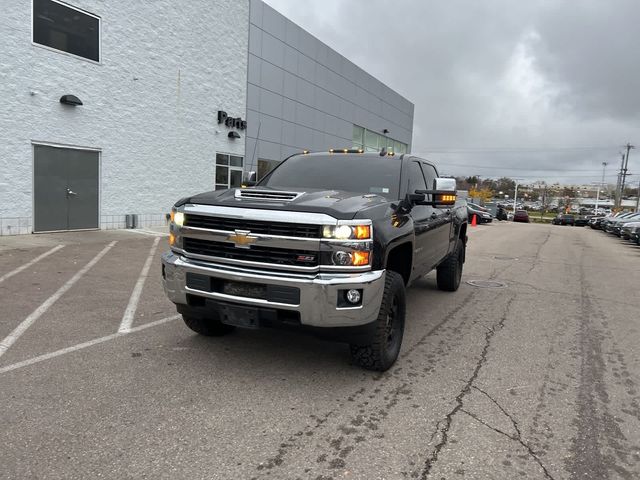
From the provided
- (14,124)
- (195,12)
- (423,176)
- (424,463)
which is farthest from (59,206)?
(424,463)

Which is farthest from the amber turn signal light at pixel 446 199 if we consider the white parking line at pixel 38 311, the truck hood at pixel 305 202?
the white parking line at pixel 38 311

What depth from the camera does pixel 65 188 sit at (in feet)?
43.0

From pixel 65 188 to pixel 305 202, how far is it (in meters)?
11.6

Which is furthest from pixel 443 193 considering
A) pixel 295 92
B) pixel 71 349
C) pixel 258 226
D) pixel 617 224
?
pixel 617 224

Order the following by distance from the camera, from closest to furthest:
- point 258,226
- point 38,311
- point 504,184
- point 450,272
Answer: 1. point 258,226
2. point 38,311
3. point 450,272
4. point 504,184

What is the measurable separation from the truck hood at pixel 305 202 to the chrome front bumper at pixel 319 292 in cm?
48

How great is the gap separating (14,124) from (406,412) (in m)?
12.2

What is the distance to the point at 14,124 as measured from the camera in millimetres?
11680

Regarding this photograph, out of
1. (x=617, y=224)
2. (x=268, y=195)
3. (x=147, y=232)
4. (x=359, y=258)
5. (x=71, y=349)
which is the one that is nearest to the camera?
(x=359, y=258)

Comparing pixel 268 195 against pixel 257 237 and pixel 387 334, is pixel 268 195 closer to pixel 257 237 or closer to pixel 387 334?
pixel 257 237

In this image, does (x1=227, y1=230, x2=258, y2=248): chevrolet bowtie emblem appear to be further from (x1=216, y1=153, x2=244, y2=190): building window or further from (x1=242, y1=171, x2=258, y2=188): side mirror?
(x1=216, y1=153, x2=244, y2=190): building window

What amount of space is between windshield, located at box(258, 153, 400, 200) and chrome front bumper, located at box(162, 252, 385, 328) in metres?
1.49

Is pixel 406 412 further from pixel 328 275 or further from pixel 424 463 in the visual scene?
pixel 328 275

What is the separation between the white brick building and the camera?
39.1ft
